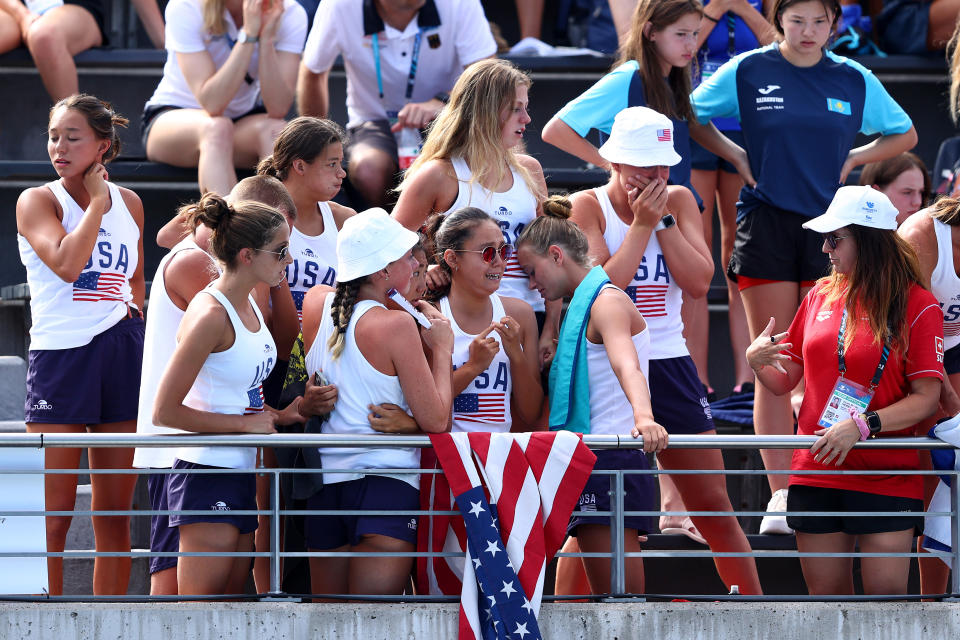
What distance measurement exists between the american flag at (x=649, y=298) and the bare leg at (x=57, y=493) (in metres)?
2.23

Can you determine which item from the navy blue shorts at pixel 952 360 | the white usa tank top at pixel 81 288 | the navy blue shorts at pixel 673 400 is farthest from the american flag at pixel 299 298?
the navy blue shorts at pixel 952 360

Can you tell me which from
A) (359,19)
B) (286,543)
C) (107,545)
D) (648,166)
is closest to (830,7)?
(648,166)

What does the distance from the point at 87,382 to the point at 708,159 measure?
335 cm

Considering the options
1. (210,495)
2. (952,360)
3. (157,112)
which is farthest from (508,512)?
(157,112)

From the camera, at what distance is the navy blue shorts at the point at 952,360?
503 cm

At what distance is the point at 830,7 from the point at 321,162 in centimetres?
243

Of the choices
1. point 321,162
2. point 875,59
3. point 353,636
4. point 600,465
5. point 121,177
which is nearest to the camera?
point 353,636

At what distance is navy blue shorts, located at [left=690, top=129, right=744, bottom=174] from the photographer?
6715mm

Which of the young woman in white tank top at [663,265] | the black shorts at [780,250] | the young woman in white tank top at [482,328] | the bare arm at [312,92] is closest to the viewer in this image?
the young woman in white tank top at [482,328]

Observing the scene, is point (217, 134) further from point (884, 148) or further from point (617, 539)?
point (617, 539)

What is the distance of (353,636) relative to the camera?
4250 millimetres

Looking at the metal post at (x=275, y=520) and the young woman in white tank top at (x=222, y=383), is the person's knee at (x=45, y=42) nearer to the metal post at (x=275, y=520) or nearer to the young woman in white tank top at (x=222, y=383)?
the young woman in white tank top at (x=222, y=383)

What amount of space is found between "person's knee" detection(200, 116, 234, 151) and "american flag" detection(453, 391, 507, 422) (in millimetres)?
2707

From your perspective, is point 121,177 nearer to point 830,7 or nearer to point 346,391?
point 346,391
